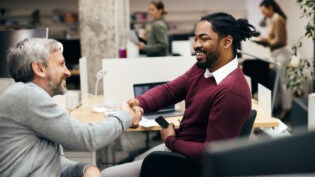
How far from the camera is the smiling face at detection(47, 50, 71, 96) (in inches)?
71.9

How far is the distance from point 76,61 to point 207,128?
448 centimetres

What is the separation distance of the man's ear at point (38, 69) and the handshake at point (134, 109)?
1.99 feet

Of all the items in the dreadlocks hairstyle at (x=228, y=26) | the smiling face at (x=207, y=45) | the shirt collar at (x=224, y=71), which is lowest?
the shirt collar at (x=224, y=71)

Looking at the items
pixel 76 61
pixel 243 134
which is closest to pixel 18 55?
pixel 243 134

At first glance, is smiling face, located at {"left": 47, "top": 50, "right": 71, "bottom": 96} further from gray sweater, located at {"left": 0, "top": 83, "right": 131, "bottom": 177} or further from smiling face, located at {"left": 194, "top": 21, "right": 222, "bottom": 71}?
smiling face, located at {"left": 194, "top": 21, "right": 222, "bottom": 71}

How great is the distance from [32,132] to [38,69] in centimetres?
28

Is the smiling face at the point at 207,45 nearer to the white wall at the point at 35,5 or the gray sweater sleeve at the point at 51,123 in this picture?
the gray sweater sleeve at the point at 51,123

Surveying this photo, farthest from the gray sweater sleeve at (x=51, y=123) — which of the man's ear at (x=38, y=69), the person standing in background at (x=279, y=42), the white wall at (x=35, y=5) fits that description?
the white wall at (x=35, y=5)

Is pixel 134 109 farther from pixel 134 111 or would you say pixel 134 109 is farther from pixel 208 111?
pixel 208 111

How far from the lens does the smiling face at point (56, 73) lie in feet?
5.99

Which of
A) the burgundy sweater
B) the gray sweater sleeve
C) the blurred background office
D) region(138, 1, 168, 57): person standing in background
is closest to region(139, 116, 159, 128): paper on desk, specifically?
the burgundy sweater

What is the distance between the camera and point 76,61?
6.23m

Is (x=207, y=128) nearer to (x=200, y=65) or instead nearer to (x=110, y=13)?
(x=200, y=65)

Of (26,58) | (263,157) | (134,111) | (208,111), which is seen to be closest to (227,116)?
(208,111)
